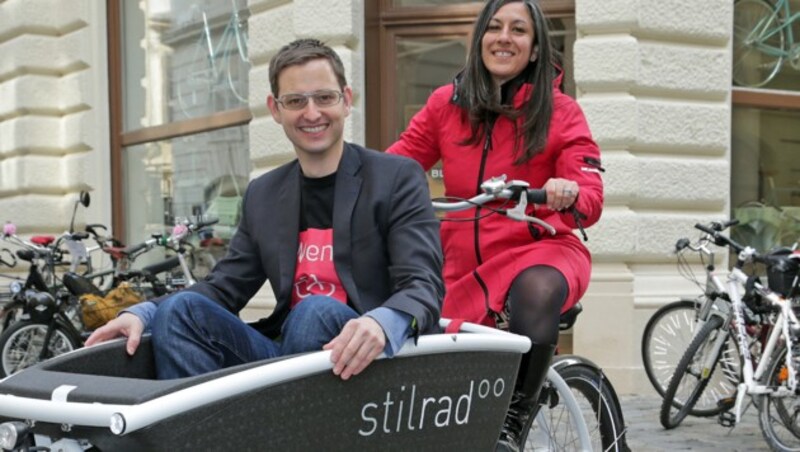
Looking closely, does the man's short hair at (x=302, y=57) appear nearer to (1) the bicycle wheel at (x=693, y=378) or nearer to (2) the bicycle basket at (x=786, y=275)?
(2) the bicycle basket at (x=786, y=275)

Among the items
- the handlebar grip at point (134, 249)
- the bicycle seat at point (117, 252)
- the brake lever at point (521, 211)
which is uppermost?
the brake lever at point (521, 211)

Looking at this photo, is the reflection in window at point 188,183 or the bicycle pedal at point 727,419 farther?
the reflection in window at point 188,183

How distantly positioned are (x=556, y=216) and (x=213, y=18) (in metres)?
6.81

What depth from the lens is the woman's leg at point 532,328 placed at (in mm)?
2873

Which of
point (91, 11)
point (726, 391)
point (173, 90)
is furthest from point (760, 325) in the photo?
point (91, 11)

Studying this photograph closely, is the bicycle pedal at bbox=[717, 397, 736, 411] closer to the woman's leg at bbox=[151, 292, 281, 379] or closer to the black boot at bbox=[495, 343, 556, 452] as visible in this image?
the black boot at bbox=[495, 343, 556, 452]

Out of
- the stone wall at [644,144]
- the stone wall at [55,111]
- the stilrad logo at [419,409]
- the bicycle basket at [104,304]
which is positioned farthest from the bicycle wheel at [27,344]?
the stilrad logo at [419,409]

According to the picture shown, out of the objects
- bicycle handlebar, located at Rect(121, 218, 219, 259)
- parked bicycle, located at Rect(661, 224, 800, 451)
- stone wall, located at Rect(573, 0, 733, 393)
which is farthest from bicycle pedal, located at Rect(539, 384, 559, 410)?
bicycle handlebar, located at Rect(121, 218, 219, 259)

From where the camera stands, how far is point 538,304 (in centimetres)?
288

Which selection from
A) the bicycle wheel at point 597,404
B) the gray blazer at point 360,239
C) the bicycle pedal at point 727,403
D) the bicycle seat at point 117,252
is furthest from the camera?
the bicycle seat at point 117,252

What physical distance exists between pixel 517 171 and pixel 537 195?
0.32m

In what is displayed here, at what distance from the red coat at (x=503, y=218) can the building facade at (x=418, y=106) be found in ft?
12.2

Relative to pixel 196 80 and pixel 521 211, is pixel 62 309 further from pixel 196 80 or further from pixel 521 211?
pixel 521 211

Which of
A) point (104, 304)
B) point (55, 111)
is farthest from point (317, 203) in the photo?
point (55, 111)
